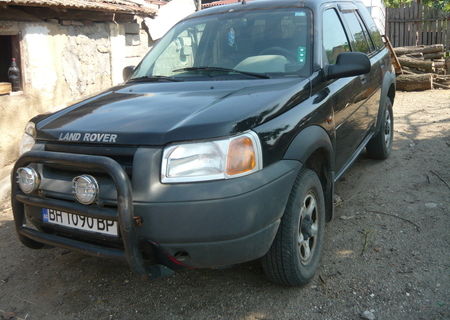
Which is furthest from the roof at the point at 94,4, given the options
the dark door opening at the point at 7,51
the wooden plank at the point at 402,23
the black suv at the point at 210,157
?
the wooden plank at the point at 402,23

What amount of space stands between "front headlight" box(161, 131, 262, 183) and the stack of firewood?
9783 millimetres

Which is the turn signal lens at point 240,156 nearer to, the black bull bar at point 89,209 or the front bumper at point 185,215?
the front bumper at point 185,215

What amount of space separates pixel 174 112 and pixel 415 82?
9703 mm

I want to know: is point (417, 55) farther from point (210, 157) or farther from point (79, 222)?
point (79, 222)

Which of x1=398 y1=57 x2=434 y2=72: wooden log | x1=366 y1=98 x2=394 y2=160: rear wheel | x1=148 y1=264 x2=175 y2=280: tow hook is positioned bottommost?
x1=148 y1=264 x2=175 y2=280: tow hook

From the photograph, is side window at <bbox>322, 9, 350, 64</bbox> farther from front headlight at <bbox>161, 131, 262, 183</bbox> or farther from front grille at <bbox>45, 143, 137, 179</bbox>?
front grille at <bbox>45, 143, 137, 179</bbox>

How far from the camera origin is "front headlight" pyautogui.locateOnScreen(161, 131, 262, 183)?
2379mm

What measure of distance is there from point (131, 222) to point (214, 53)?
6.11ft

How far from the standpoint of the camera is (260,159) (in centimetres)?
251

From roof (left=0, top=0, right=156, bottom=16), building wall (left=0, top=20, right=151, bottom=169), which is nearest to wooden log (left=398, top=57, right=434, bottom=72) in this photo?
roof (left=0, top=0, right=156, bottom=16)

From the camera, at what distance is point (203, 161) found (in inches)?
94.7

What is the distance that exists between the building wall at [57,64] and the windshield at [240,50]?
2.49 metres

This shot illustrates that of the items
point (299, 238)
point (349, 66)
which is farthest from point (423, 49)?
point (299, 238)

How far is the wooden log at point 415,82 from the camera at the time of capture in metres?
10.9
